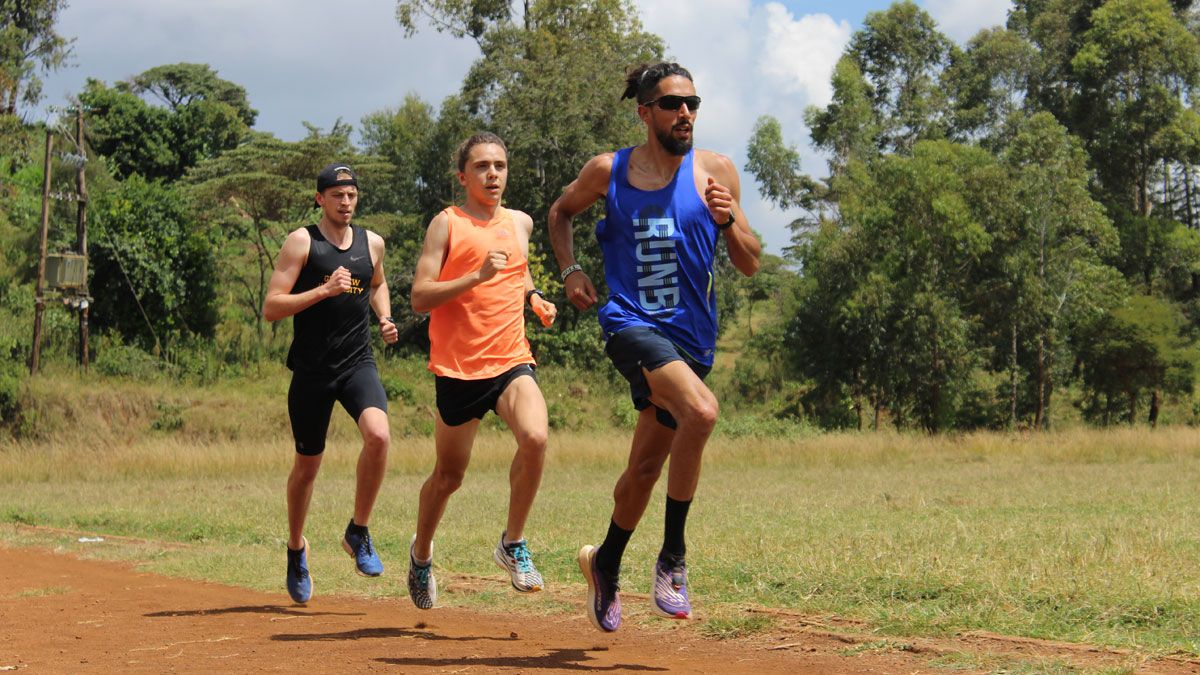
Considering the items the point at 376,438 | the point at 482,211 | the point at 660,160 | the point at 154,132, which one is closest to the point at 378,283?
the point at 376,438

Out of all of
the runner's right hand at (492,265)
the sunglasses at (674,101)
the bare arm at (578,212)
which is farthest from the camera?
the runner's right hand at (492,265)

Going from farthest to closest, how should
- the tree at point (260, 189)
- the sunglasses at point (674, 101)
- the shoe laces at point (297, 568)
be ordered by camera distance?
the tree at point (260, 189) < the shoe laces at point (297, 568) < the sunglasses at point (674, 101)

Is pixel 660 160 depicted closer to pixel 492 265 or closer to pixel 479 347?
pixel 492 265

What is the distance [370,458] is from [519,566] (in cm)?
130

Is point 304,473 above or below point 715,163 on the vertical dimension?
below

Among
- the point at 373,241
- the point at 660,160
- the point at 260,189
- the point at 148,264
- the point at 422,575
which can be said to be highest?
the point at 260,189

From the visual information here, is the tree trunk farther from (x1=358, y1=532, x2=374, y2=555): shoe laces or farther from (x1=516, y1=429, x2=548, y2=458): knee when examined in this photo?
(x1=516, y1=429, x2=548, y2=458): knee

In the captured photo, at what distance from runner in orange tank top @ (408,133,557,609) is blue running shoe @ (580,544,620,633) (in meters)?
0.76

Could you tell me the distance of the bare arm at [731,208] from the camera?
6.01 m

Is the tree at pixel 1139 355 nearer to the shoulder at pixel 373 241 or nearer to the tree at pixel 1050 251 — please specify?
the tree at pixel 1050 251

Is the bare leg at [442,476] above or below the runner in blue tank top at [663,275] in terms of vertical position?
below

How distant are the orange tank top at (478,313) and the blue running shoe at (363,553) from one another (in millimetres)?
1463

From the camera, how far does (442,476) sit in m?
7.31

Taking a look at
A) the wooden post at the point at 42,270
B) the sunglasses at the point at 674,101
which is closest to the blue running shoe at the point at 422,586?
the sunglasses at the point at 674,101
